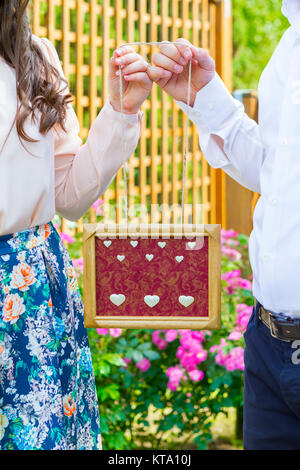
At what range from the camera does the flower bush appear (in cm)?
295

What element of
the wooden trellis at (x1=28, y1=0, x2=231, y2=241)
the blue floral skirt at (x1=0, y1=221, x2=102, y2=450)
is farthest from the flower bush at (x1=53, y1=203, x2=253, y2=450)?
the blue floral skirt at (x1=0, y1=221, x2=102, y2=450)

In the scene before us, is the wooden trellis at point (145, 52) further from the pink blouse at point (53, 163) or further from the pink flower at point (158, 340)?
the pink blouse at point (53, 163)

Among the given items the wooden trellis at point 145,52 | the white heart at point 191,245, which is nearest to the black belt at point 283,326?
the white heart at point 191,245

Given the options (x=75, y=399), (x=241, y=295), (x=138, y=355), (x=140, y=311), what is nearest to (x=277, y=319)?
(x=140, y=311)

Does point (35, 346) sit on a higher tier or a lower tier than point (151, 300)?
lower

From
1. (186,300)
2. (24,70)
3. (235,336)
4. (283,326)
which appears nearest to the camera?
(283,326)

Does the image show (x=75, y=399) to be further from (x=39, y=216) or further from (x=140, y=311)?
(x=39, y=216)

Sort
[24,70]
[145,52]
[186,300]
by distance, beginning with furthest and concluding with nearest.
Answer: [145,52]
[24,70]
[186,300]

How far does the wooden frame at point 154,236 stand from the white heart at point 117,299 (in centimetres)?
3

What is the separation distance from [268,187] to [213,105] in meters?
0.35

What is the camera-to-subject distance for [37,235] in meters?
1.69

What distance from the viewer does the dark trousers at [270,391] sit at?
1.45m

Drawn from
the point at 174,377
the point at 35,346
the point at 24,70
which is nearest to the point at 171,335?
the point at 174,377

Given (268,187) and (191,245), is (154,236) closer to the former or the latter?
(191,245)
